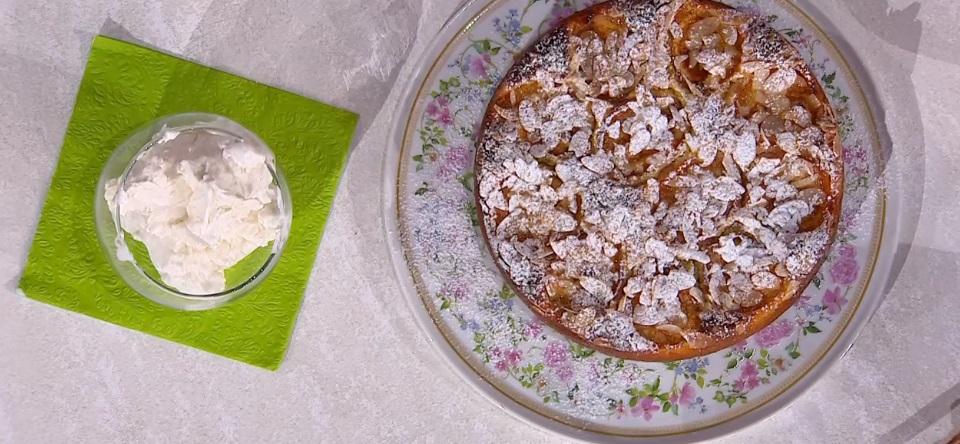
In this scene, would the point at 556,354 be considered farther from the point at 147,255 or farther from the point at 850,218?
the point at 147,255

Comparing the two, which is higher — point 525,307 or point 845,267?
point 845,267

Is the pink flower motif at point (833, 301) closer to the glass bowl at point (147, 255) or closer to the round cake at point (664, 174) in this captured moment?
the round cake at point (664, 174)

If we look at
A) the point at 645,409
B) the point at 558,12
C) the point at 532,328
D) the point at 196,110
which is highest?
the point at 558,12

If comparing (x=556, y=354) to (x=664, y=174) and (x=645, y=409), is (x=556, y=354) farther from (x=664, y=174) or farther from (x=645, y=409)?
(x=664, y=174)

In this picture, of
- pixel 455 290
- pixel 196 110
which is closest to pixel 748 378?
pixel 455 290

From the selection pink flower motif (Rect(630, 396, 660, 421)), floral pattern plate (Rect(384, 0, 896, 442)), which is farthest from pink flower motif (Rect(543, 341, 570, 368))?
pink flower motif (Rect(630, 396, 660, 421))

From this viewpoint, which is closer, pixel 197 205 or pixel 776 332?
pixel 197 205

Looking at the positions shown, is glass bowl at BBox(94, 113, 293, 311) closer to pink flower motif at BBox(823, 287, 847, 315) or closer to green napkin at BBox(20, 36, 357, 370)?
green napkin at BBox(20, 36, 357, 370)
